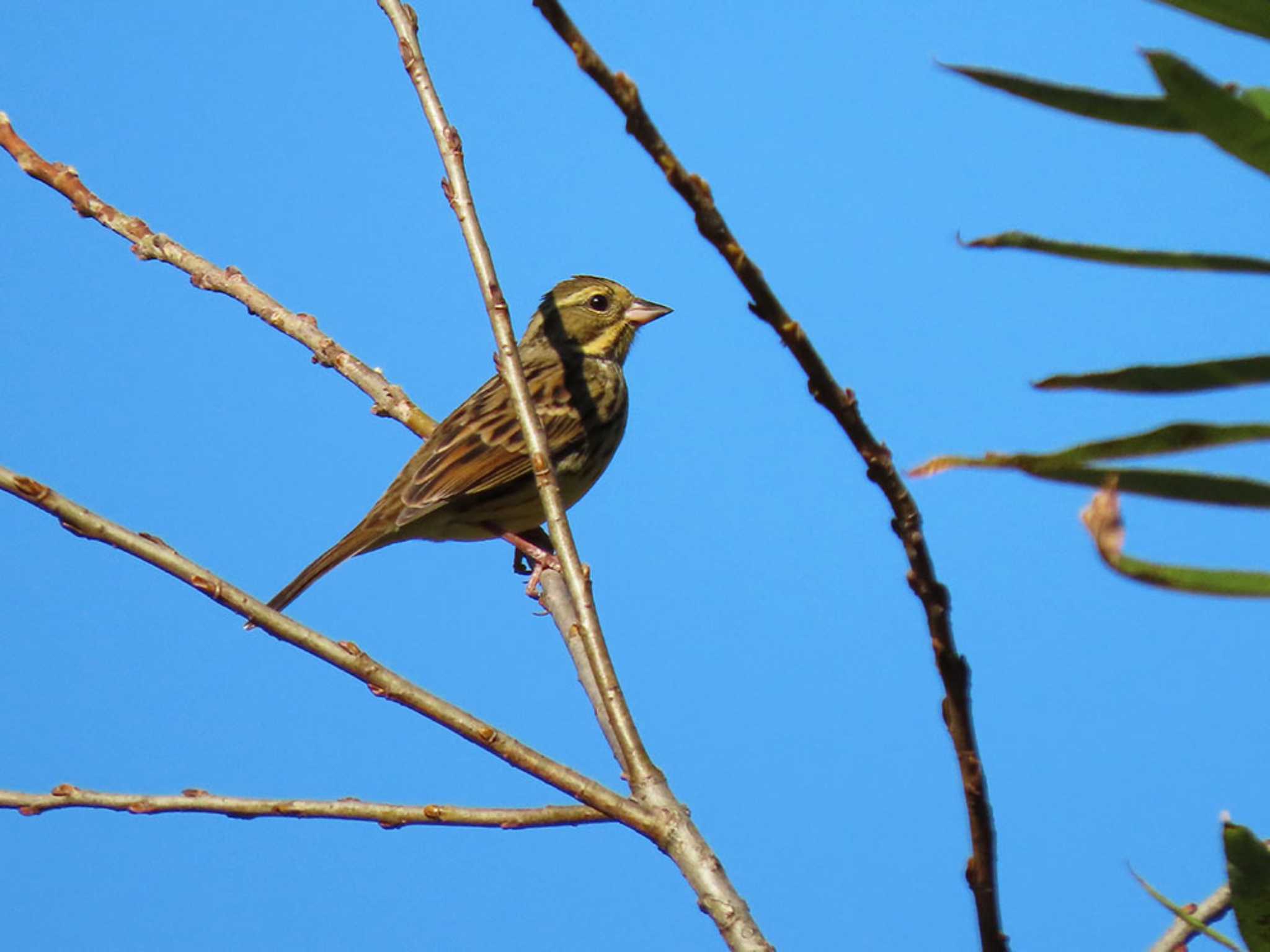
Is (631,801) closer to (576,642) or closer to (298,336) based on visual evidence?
(576,642)

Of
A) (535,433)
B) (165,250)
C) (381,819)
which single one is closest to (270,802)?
(381,819)

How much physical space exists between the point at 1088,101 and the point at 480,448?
524cm

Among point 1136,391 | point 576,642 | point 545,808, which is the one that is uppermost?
point 576,642

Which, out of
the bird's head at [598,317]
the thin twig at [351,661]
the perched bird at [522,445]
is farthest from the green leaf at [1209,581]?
the bird's head at [598,317]

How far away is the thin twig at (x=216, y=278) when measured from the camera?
4.61 meters

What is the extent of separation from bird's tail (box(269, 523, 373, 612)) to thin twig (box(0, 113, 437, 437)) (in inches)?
25.0

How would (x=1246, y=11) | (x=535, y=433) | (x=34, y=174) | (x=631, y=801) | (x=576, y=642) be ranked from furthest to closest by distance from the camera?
(x=34, y=174), (x=576, y=642), (x=535, y=433), (x=631, y=801), (x=1246, y=11)

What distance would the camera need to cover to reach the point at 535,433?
2.82m

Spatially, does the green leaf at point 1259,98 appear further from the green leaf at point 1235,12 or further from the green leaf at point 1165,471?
the green leaf at point 1165,471

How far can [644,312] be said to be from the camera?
25.6 ft

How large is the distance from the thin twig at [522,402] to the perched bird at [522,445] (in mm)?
2919

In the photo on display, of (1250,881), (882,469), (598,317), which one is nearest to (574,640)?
(882,469)

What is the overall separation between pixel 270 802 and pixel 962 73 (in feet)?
5.57

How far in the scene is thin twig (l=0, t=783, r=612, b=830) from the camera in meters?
2.50
